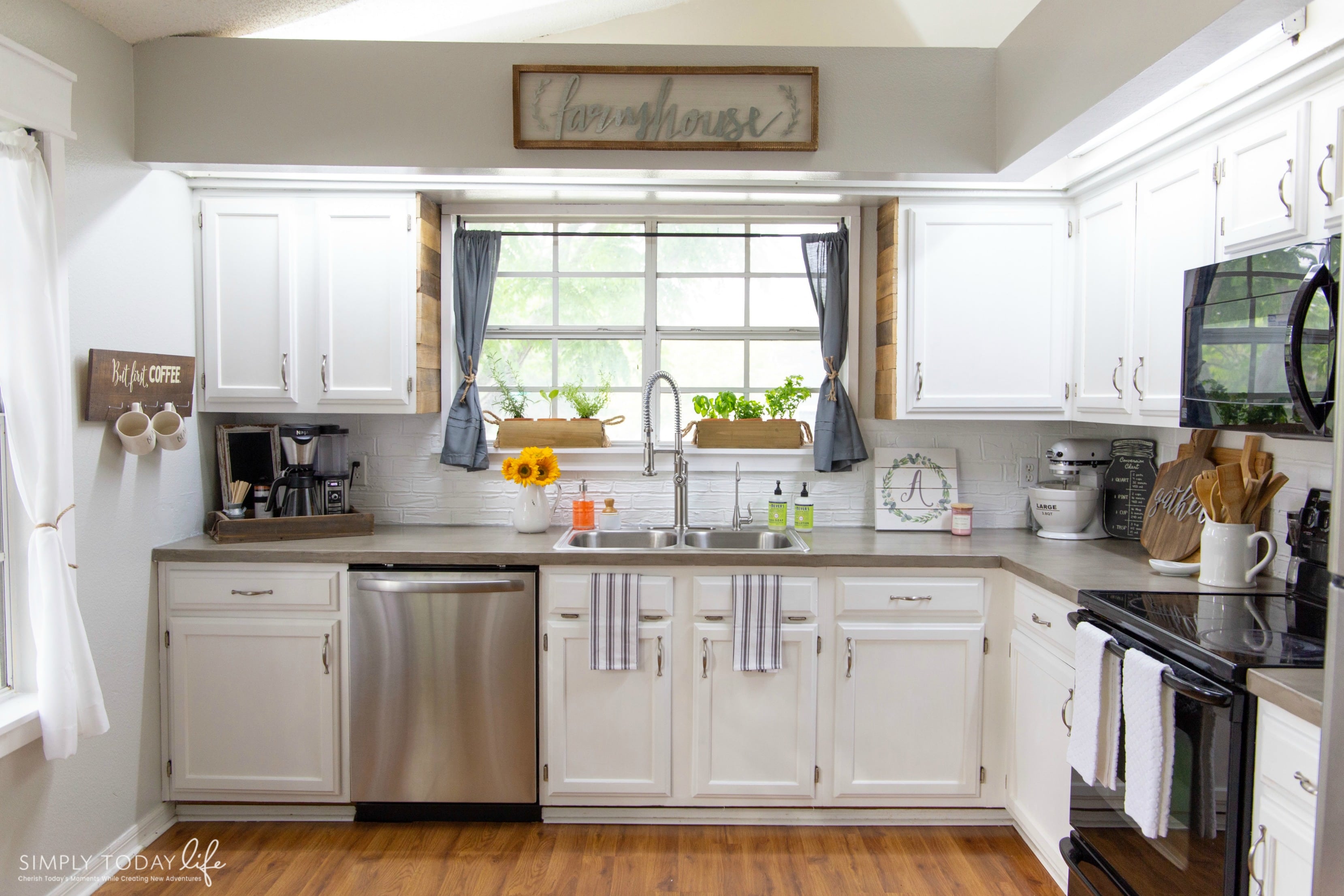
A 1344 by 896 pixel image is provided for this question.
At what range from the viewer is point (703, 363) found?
11.3 ft

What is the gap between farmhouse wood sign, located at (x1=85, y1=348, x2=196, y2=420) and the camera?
2.41 meters

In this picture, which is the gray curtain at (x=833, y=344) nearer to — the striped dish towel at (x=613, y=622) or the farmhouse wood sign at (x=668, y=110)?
the farmhouse wood sign at (x=668, y=110)

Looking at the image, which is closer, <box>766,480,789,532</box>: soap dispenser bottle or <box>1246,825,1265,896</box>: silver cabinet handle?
<box>1246,825,1265,896</box>: silver cabinet handle

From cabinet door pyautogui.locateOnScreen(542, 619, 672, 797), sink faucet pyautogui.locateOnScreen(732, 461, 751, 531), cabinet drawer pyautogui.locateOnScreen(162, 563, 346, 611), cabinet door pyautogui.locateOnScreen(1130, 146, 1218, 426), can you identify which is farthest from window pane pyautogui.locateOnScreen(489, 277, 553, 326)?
cabinet door pyautogui.locateOnScreen(1130, 146, 1218, 426)

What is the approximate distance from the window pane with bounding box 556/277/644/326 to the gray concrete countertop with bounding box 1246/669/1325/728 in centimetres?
245

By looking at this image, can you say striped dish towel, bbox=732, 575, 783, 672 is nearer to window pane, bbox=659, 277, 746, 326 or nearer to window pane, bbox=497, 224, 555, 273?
window pane, bbox=659, 277, 746, 326

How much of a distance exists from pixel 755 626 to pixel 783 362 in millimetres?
1230

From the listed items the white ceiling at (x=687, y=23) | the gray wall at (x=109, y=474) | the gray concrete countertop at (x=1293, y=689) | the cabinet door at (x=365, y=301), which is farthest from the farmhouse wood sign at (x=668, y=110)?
the gray concrete countertop at (x=1293, y=689)

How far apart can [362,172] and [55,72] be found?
2.70ft

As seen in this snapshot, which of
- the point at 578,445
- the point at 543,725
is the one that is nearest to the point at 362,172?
the point at 578,445

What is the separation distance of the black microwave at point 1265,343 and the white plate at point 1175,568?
0.49 m

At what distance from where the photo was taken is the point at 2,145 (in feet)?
6.69

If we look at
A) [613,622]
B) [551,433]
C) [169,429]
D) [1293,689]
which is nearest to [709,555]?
[613,622]

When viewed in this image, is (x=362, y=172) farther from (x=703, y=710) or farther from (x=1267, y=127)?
(x=1267, y=127)
